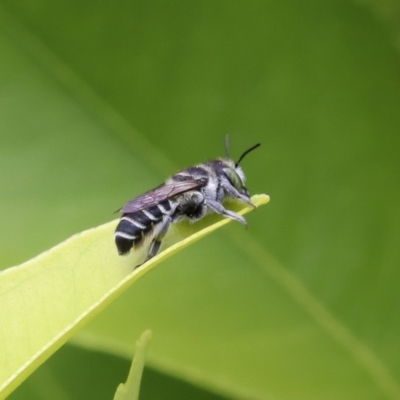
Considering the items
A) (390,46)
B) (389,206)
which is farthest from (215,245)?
(390,46)

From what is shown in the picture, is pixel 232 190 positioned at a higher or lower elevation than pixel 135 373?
higher

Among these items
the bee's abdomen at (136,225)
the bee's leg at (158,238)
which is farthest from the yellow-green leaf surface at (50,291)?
the bee's leg at (158,238)

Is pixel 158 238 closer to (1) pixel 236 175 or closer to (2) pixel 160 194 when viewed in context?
(2) pixel 160 194

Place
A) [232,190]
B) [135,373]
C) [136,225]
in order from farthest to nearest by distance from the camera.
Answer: [232,190] < [136,225] < [135,373]

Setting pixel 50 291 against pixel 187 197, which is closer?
pixel 50 291

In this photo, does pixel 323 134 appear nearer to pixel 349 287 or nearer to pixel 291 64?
pixel 291 64

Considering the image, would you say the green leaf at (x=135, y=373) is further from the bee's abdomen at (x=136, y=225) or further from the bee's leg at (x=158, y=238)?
the bee's leg at (x=158, y=238)

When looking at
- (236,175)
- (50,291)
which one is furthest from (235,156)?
(50,291)

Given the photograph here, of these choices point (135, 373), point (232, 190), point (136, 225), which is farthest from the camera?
point (232, 190)
